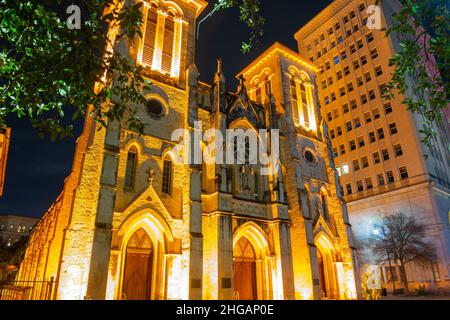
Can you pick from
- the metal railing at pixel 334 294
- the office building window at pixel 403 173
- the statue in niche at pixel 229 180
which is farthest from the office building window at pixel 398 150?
the statue in niche at pixel 229 180

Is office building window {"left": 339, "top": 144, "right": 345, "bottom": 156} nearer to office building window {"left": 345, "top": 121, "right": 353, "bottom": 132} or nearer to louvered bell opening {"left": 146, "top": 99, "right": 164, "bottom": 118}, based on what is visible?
office building window {"left": 345, "top": 121, "right": 353, "bottom": 132}

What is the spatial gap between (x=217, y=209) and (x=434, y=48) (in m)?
13.7

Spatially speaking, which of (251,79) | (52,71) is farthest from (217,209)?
(251,79)

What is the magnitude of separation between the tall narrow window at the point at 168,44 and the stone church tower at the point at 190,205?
87mm

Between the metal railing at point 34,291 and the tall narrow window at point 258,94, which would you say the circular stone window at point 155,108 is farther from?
the tall narrow window at point 258,94

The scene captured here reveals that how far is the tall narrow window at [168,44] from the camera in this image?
23.1 metres

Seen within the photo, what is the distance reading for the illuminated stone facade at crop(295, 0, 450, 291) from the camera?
120ft

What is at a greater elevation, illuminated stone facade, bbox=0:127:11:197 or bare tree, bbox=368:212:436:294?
illuminated stone facade, bbox=0:127:11:197

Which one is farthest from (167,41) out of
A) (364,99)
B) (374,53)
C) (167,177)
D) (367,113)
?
(374,53)

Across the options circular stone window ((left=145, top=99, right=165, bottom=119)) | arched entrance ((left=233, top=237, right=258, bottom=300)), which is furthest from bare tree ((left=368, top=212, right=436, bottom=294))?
circular stone window ((left=145, top=99, right=165, bottom=119))

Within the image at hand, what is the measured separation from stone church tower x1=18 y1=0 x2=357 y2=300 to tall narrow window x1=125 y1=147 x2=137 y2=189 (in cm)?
6

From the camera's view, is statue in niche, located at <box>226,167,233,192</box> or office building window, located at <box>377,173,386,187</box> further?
office building window, located at <box>377,173,386,187</box>

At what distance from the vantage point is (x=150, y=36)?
23250mm

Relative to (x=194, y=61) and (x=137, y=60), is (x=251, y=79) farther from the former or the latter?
(x=137, y=60)
